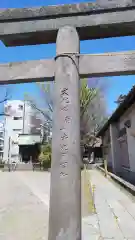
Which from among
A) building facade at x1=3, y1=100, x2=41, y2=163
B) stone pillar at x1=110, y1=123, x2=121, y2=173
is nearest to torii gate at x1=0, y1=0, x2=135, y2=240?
stone pillar at x1=110, y1=123, x2=121, y2=173

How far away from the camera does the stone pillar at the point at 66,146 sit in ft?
8.84

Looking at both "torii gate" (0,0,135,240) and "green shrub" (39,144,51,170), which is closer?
"torii gate" (0,0,135,240)

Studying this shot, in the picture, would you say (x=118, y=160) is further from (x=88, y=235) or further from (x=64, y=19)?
(x=64, y=19)

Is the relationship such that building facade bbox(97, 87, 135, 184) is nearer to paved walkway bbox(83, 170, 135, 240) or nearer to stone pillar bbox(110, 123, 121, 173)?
stone pillar bbox(110, 123, 121, 173)

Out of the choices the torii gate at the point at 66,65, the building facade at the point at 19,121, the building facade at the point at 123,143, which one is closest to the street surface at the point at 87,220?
the torii gate at the point at 66,65

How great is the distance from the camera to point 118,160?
1584 centimetres

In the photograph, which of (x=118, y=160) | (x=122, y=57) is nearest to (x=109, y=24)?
(x=122, y=57)

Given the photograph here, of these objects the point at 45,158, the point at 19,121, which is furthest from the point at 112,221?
the point at 19,121

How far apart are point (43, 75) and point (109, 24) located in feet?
4.09

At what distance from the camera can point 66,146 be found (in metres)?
2.92

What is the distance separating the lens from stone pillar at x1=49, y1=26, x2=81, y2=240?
2.69 metres

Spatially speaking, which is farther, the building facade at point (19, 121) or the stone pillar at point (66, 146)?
the building facade at point (19, 121)

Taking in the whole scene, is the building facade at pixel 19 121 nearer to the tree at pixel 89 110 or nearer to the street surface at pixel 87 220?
the tree at pixel 89 110

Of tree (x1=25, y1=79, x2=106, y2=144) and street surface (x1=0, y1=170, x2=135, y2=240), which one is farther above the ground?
tree (x1=25, y1=79, x2=106, y2=144)
